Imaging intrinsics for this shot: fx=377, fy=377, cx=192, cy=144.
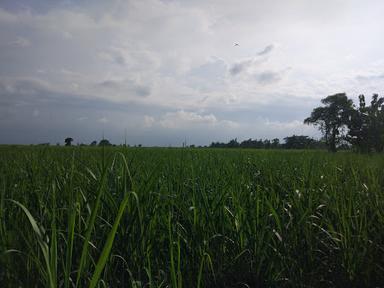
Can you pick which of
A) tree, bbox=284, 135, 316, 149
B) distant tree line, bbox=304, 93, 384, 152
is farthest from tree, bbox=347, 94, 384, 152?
tree, bbox=284, 135, 316, 149

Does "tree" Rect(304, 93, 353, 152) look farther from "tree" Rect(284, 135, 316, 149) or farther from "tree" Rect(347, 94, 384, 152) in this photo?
Answer: "tree" Rect(284, 135, 316, 149)

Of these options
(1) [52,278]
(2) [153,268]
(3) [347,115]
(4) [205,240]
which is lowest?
(2) [153,268]

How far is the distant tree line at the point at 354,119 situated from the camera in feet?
144

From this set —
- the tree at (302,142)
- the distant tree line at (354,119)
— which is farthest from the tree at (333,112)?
the tree at (302,142)

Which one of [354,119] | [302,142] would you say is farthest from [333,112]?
[302,142]

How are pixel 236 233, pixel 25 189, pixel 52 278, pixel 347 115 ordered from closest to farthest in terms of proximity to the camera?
1. pixel 52 278
2. pixel 236 233
3. pixel 25 189
4. pixel 347 115

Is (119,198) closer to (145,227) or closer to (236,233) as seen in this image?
(145,227)

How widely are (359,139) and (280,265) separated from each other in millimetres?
49329

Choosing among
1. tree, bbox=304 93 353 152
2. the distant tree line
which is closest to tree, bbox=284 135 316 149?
the distant tree line

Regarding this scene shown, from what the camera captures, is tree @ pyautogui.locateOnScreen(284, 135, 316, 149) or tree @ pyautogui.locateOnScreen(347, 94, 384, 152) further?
tree @ pyautogui.locateOnScreen(347, 94, 384, 152)

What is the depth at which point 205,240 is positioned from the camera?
2328mm

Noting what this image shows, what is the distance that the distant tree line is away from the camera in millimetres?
43812

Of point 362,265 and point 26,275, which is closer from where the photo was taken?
point 26,275

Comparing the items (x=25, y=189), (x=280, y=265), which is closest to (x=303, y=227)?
(x=280, y=265)
